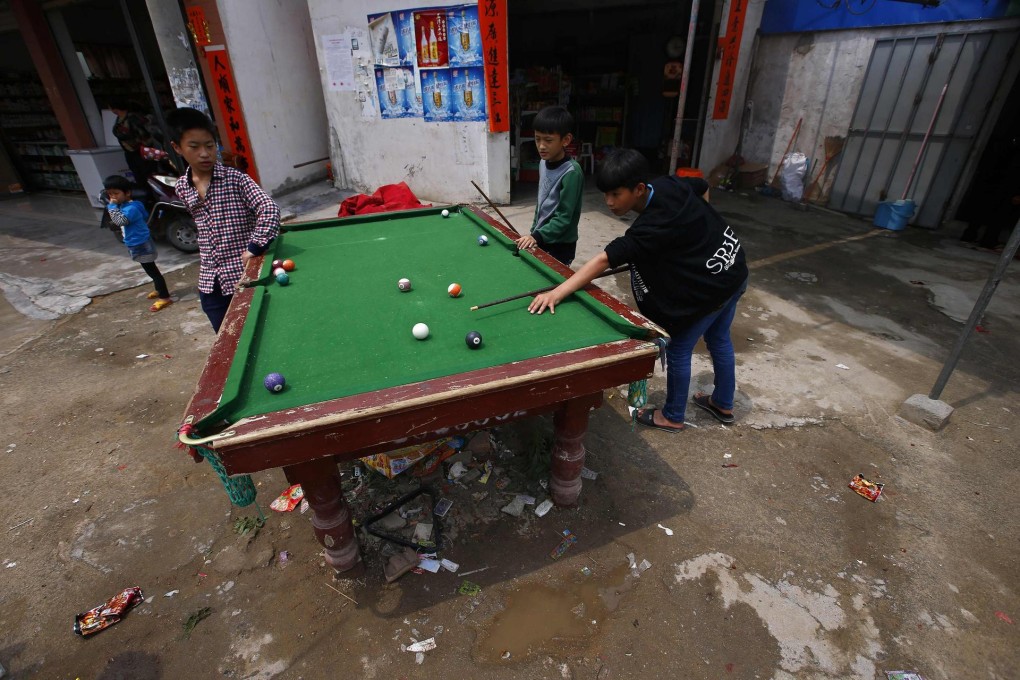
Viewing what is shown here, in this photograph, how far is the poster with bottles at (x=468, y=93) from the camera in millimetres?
6680

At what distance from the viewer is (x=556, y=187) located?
321 cm

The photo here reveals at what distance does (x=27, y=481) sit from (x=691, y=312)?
385 cm

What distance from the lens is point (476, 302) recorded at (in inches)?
93.9

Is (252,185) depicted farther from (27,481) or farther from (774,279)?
(774,279)

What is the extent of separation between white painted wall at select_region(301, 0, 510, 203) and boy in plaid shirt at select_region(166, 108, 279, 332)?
15.1 feet

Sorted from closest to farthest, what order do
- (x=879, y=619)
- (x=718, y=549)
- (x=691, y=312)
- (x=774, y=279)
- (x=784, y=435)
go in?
(x=879, y=619), (x=718, y=549), (x=691, y=312), (x=784, y=435), (x=774, y=279)

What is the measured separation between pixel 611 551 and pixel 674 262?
144 cm

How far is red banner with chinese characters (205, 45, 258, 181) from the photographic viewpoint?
261 inches

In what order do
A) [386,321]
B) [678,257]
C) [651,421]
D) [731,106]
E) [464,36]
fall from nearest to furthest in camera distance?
[386,321]
[678,257]
[651,421]
[464,36]
[731,106]

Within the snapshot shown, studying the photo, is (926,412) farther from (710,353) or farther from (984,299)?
(710,353)

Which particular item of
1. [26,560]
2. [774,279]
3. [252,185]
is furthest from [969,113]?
[26,560]


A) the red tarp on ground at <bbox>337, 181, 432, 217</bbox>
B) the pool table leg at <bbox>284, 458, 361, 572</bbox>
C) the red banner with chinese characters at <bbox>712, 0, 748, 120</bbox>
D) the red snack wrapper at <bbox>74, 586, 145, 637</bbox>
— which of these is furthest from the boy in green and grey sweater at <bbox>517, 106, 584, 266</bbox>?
the red banner with chinese characters at <bbox>712, 0, 748, 120</bbox>

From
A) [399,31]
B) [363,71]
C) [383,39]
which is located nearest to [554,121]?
[399,31]

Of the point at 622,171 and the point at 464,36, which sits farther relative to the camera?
the point at 464,36
